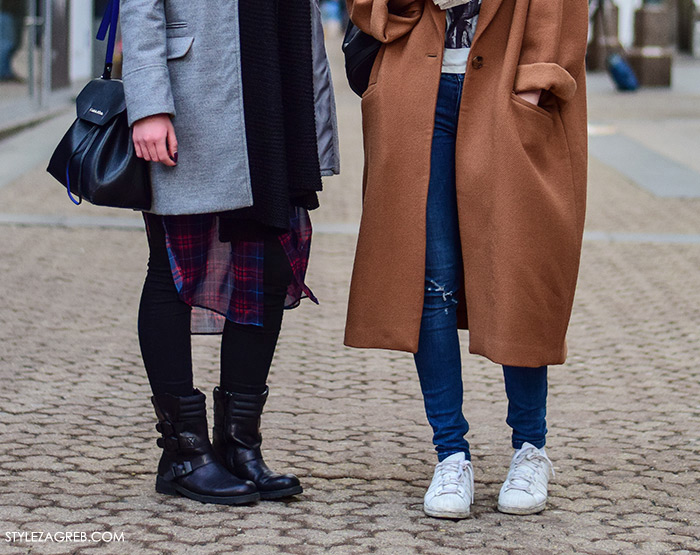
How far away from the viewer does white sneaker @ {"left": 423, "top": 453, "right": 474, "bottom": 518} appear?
9.54 ft

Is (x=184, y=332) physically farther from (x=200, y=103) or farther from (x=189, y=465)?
(x=200, y=103)

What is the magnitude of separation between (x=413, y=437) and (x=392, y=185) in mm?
1056

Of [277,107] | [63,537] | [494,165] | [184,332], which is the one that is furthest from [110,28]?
[63,537]

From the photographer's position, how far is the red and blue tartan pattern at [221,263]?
2.92 meters

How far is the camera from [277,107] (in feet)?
9.23

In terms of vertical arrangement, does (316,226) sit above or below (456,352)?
below

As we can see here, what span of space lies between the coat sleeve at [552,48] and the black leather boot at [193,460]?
114 cm

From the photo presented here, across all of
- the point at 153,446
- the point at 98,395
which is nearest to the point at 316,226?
the point at 98,395

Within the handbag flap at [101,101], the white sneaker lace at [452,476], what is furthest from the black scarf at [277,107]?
the white sneaker lace at [452,476]

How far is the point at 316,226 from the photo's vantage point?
787 centimetres

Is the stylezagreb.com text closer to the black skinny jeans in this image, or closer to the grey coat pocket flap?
the black skinny jeans

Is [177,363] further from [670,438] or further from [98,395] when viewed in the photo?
[670,438]

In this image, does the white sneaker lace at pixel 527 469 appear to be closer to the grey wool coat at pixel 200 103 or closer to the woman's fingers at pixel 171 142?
the grey wool coat at pixel 200 103

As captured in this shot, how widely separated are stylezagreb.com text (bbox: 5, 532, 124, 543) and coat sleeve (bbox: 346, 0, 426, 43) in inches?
52.5
